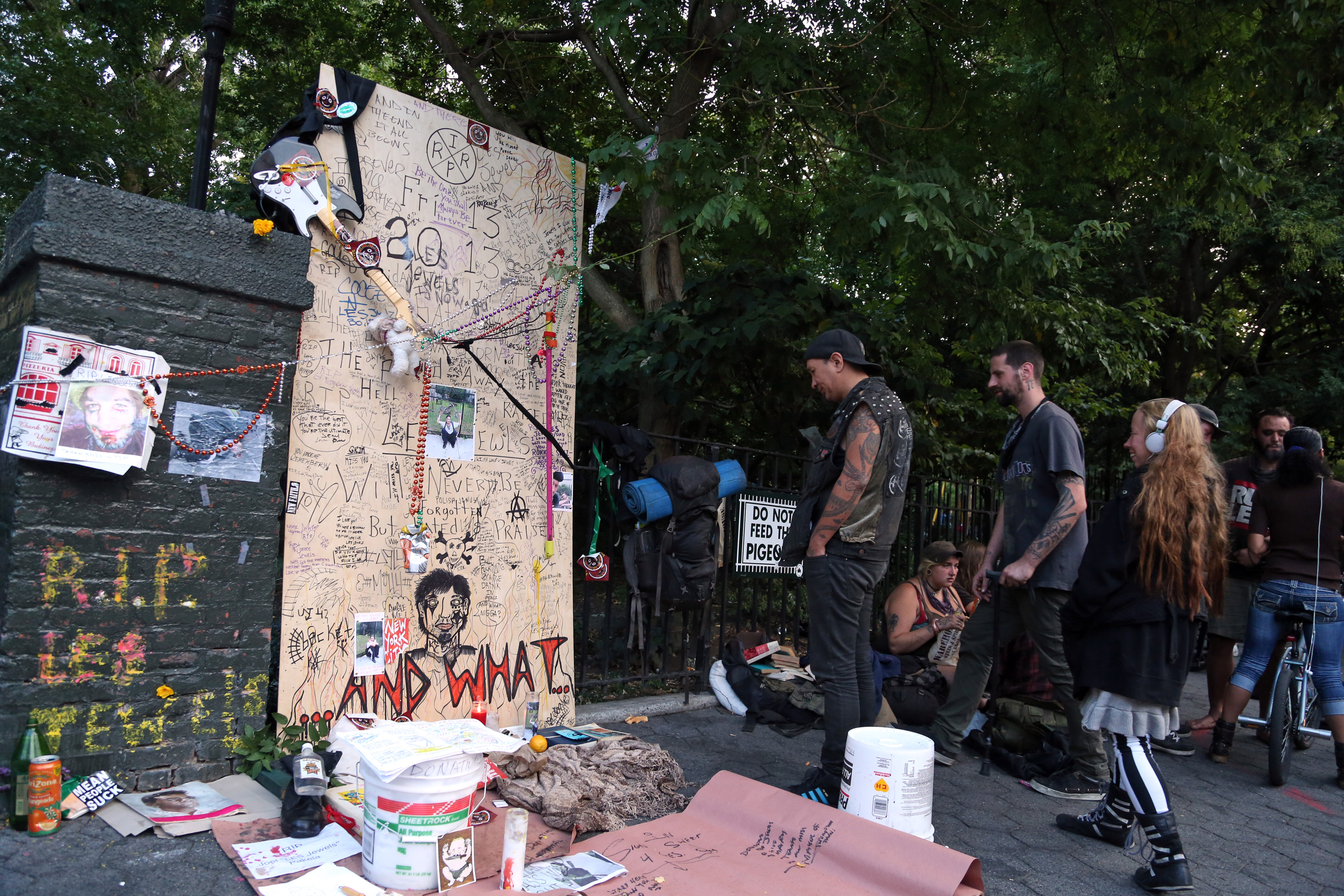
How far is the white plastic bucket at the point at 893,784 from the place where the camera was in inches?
125

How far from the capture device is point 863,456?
377 cm

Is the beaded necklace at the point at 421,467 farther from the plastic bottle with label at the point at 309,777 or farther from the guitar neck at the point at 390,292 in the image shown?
the plastic bottle with label at the point at 309,777

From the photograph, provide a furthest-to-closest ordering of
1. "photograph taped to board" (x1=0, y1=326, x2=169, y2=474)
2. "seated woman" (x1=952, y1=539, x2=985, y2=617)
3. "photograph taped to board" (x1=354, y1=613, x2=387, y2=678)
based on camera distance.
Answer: "seated woman" (x1=952, y1=539, x2=985, y2=617) → "photograph taped to board" (x1=354, y1=613, x2=387, y2=678) → "photograph taped to board" (x1=0, y1=326, x2=169, y2=474)

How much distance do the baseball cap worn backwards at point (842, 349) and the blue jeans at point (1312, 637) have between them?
10.5 ft

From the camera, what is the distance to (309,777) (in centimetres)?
300

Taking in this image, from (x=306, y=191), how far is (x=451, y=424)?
1272 mm

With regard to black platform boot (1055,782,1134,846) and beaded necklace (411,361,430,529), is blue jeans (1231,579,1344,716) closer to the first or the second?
black platform boot (1055,782,1134,846)

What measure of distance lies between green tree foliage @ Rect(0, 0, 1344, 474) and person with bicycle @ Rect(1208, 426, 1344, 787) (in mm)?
1951

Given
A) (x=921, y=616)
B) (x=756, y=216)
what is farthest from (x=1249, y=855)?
(x=756, y=216)

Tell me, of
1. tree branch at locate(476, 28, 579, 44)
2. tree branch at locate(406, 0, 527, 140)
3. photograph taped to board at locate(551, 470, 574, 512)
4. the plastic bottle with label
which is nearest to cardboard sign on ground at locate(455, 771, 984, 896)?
the plastic bottle with label

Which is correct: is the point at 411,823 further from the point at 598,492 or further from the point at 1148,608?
the point at 1148,608

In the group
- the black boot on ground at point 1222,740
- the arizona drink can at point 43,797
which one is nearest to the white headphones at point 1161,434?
the black boot on ground at point 1222,740

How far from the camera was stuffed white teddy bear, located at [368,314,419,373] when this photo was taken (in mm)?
3959

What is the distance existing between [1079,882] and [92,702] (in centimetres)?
379
